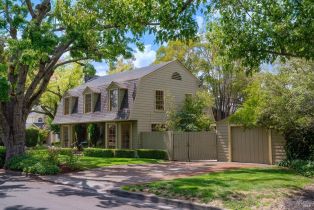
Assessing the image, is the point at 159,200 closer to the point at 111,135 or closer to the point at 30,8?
the point at 30,8

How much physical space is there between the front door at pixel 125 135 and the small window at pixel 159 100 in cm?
276

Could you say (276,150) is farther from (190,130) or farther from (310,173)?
(190,130)

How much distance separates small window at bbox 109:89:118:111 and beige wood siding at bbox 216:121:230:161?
32.6 ft

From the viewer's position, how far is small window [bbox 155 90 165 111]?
3103 centimetres

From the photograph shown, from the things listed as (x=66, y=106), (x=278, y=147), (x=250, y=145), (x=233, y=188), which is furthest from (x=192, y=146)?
(x=66, y=106)

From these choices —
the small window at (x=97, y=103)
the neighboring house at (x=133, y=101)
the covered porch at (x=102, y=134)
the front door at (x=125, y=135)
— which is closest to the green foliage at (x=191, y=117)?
the neighboring house at (x=133, y=101)

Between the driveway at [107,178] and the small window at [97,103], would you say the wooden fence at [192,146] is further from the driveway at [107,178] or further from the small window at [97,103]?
the small window at [97,103]

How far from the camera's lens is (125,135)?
1224 inches

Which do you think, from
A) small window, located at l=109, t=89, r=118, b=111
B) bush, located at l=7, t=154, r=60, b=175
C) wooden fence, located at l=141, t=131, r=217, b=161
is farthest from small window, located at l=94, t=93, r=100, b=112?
bush, located at l=7, t=154, r=60, b=175

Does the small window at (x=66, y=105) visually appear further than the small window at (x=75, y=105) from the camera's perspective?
Yes

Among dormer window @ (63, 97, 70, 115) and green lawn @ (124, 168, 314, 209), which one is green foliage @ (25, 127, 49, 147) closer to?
dormer window @ (63, 97, 70, 115)

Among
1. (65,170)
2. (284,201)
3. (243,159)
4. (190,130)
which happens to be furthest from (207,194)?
(190,130)

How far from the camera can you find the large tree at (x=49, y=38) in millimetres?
12610

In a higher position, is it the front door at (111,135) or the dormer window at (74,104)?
the dormer window at (74,104)
